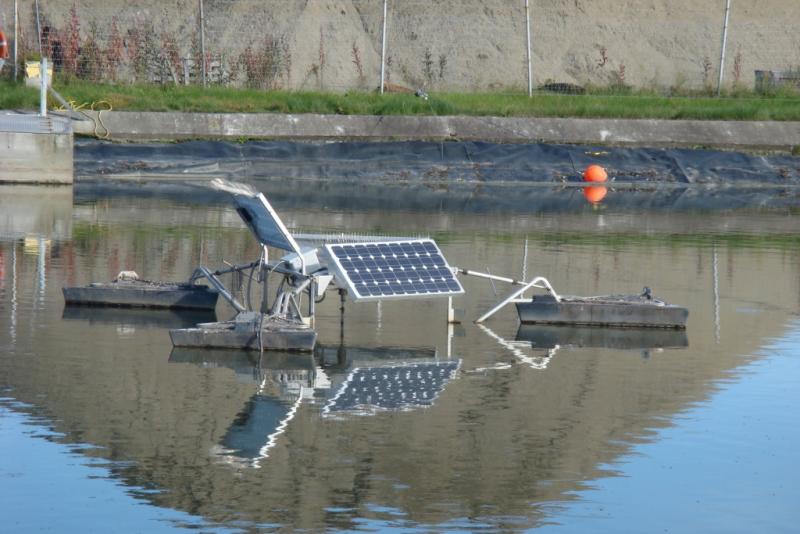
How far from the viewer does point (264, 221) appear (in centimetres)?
1399

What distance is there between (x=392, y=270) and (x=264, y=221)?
1230 mm

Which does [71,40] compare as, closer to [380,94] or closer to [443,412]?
[380,94]

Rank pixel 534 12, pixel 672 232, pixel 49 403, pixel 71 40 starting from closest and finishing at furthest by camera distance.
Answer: pixel 49 403, pixel 672 232, pixel 71 40, pixel 534 12

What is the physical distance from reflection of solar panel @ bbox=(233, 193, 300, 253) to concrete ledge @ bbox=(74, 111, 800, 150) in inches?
714

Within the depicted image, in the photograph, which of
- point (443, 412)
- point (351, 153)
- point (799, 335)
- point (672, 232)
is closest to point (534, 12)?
point (351, 153)

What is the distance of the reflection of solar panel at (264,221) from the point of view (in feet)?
44.2

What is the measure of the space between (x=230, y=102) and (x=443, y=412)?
79.2 feet

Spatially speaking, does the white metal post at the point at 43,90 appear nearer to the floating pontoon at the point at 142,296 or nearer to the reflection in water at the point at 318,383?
the floating pontoon at the point at 142,296

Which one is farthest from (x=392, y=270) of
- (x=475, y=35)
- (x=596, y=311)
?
(x=475, y=35)

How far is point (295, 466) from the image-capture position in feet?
30.3

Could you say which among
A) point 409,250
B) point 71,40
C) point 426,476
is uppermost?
point 71,40

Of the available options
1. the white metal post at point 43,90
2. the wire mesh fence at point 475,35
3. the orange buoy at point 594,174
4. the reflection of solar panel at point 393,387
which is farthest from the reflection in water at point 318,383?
the wire mesh fence at point 475,35

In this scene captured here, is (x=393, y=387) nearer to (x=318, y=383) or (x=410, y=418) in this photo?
(x=318, y=383)

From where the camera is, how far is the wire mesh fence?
5172 cm
